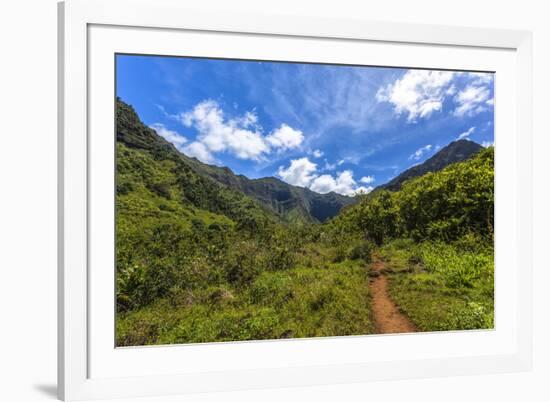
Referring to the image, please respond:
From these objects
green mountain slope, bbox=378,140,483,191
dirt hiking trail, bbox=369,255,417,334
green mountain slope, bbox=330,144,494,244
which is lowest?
dirt hiking trail, bbox=369,255,417,334

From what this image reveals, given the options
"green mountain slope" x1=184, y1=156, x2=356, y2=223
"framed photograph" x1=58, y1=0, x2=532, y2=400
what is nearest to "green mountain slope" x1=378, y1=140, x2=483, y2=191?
"framed photograph" x1=58, y1=0, x2=532, y2=400

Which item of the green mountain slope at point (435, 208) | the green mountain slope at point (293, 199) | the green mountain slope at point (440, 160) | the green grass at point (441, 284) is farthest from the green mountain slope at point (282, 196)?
the green grass at point (441, 284)

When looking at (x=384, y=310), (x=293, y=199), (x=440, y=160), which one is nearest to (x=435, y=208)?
(x=440, y=160)

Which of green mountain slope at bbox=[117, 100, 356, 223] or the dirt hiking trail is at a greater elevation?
green mountain slope at bbox=[117, 100, 356, 223]

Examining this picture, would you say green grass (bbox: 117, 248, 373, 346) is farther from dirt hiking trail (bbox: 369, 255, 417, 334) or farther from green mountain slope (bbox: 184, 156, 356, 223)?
green mountain slope (bbox: 184, 156, 356, 223)

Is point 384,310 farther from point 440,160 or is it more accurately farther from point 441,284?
point 440,160

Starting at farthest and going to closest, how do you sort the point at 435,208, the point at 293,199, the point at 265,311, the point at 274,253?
the point at 435,208
the point at 293,199
the point at 274,253
the point at 265,311
